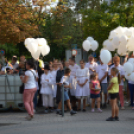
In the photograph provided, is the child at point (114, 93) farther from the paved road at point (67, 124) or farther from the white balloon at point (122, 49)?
the white balloon at point (122, 49)

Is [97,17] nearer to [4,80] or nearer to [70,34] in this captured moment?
[70,34]

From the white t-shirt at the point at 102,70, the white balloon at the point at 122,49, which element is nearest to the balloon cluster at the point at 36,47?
the white t-shirt at the point at 102,70

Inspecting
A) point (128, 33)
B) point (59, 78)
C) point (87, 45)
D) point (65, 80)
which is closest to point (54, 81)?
point (59, 78)

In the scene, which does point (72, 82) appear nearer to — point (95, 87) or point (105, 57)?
point (95, 87)

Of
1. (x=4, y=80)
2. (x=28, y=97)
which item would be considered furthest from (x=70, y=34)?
(x=28, y=97)

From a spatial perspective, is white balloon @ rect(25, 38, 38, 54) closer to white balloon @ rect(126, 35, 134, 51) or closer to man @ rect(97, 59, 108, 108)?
man @ rect(97, 59, 108, 108)

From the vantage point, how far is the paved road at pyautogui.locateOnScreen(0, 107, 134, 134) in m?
7.42

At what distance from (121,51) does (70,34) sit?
3433 millimetres

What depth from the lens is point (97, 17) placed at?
1510 centimetres

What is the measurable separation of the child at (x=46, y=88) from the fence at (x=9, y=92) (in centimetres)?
78

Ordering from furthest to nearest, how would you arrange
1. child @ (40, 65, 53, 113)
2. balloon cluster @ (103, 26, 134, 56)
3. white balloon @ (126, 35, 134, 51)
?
balloon cluster @ (103, 26, 134, 56), white balloon @ (126, 35, 134, 51), child @ (40, 65, 53, 113)

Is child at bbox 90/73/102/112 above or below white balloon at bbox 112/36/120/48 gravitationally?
below

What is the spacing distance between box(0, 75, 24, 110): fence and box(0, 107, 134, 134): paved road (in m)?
0.32

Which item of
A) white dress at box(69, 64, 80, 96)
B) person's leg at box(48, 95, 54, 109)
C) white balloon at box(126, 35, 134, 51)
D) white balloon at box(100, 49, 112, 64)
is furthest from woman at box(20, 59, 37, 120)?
white balloon at box(126, 35, 134, 51)
